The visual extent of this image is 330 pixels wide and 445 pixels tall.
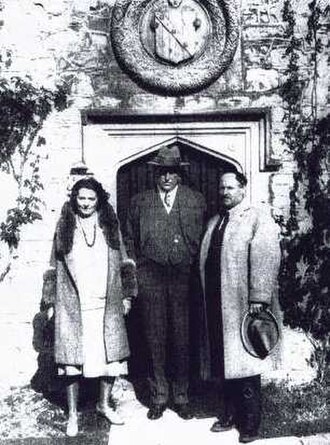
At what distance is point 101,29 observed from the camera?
5.84 m

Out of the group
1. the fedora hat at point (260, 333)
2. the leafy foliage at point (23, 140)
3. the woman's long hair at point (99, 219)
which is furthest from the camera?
the leafy foliage at point (23, 140)

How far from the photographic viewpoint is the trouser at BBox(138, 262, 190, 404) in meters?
5.05

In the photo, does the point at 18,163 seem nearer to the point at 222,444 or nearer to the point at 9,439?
the point at 9,439

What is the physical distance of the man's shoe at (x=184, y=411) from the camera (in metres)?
Answer: 5.03

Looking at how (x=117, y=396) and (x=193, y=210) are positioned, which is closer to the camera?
(x=193, y=210)

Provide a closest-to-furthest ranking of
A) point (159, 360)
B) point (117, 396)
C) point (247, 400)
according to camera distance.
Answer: point (247, 400) → point (159, 360) → point (117, 396)

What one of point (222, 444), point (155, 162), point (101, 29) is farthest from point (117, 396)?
point (101, 29)

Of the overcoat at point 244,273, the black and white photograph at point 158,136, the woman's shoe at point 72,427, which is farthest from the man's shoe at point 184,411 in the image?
the woman's shoe at point 72,427

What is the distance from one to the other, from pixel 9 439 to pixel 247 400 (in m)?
1.88

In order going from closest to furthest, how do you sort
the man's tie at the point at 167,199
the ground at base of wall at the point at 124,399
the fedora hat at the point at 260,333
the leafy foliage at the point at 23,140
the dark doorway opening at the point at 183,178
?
the fedora hat at the point at 260,333 < the ground at base of wall at the point at 124,399 < the man's tie at the point at 167,199 < the leafy foliage at the point at 23,140 < the dark doorway opening at the point at 183,178

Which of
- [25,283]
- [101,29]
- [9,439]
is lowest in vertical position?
[9,439]

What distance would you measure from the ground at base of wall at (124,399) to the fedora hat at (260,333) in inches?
29.6

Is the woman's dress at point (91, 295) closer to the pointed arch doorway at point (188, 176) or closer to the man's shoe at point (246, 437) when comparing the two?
the man's shoe at point (246, 437)

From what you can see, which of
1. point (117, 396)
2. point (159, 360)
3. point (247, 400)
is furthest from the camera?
point (117, 396)
